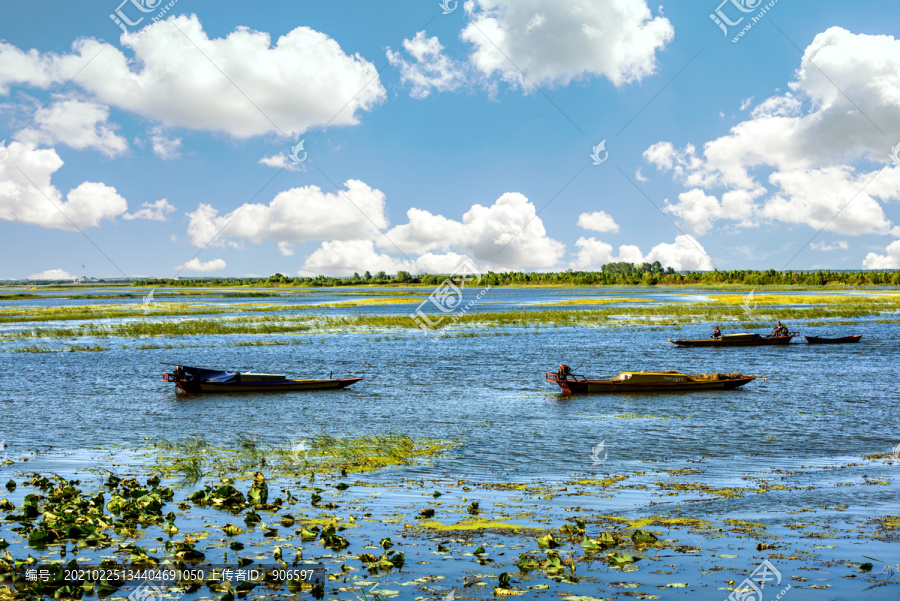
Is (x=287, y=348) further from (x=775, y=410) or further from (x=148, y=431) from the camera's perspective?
(x=775, y=410)

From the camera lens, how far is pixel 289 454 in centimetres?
2320

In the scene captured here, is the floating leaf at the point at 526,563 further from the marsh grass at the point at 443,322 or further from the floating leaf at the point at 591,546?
the marsh grass at the point at 443,322

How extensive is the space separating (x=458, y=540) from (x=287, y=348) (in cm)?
5507

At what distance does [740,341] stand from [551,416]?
4025 centimetres

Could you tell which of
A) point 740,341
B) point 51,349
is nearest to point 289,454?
point 51,349

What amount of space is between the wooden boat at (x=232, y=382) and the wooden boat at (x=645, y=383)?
13.9 metres

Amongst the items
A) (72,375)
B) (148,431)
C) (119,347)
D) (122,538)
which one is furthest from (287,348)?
(122,538)

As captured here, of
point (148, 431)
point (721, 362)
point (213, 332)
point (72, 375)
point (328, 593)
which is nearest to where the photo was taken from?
point (328, 593)

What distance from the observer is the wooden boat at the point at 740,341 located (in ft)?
208

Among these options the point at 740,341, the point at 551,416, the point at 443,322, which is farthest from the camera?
the point at 443,322

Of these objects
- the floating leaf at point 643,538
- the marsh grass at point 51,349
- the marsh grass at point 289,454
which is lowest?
the floating leaf at point 643,538

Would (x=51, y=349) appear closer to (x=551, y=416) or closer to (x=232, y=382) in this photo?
(x=232, y=382)

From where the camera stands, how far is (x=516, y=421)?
29.8 meters

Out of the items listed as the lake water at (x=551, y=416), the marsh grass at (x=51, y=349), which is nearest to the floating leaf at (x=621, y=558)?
the lake water at (x=551, y=416)
